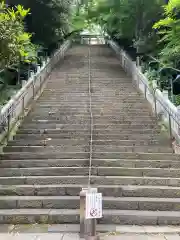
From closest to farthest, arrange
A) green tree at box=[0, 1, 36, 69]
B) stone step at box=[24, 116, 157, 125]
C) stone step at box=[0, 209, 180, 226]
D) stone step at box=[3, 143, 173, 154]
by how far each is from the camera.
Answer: stone step at box=[0, 209, 180, 226]
green tree at box=[0, 1, 36, 69]
stone step at box=[3, 143, 173, 154]
stone step at box=[24, 116, 157, 125]

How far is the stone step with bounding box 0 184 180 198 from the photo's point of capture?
757cm

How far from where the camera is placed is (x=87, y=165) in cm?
876

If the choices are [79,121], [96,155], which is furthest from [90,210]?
[79,121]

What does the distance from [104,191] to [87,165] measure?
51.9 inches

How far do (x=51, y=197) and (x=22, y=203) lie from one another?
1.99 feet

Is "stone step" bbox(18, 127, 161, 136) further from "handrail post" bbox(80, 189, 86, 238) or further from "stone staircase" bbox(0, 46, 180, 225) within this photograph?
"handrail post" bbox(80, 189, 86, 238)

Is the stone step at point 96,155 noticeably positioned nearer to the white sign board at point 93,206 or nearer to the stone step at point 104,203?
the stone step at point 104,203

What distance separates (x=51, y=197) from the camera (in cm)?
745

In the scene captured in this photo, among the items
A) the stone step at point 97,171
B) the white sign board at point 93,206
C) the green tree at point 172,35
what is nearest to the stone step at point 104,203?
the stone step at point 97,171

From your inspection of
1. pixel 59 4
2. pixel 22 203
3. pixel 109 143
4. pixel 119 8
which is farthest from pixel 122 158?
pixel 59 4

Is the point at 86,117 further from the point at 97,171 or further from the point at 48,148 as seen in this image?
the point at 97,171

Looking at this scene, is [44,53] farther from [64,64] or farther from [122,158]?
[122,158]

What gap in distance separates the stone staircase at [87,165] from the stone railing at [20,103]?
0.32 metres

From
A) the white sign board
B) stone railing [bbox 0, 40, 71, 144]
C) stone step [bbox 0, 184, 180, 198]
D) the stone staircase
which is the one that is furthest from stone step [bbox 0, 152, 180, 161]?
the white sign board
